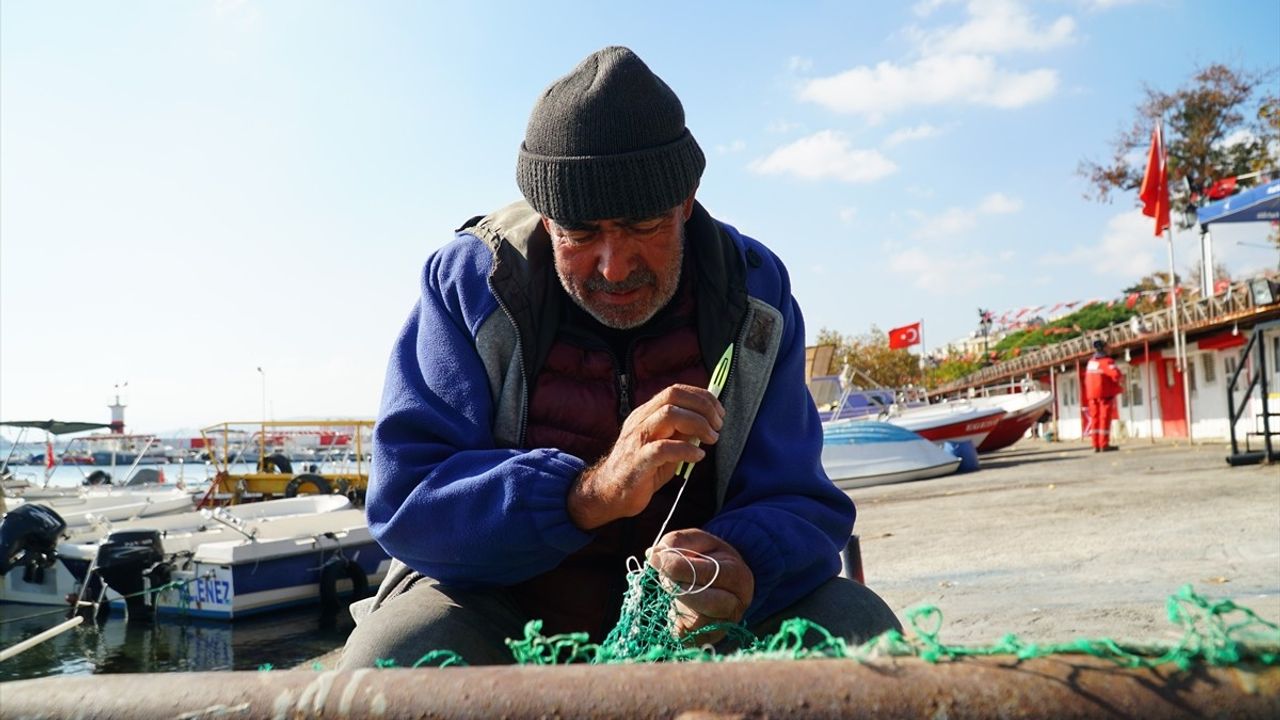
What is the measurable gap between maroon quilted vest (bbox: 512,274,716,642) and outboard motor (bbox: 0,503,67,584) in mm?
12629

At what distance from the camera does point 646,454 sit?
64.2 inches

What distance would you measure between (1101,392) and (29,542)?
1755 centimetres

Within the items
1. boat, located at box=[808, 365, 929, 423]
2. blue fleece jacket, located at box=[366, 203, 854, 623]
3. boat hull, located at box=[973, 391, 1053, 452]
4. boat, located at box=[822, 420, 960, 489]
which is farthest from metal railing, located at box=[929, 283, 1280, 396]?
blue fleece jacket, located at box=[366, 203, 854, 623]

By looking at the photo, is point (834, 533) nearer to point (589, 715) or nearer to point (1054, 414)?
point (589, 715)

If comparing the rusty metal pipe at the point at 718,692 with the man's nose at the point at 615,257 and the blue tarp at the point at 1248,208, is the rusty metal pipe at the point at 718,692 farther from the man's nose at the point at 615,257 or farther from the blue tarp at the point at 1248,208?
the blue tarp at the point at 1248,208

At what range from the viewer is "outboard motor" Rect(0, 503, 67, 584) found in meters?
12.2

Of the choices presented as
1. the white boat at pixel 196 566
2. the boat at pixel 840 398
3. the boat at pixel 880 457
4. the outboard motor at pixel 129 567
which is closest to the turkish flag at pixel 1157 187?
the boat at pixel 840 398

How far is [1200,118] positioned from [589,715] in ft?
122

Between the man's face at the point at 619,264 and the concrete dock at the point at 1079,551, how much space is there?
3.15 feet

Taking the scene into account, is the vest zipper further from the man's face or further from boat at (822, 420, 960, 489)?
boat at (822, 420, 960, 489)

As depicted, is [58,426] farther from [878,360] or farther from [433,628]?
[878,360]

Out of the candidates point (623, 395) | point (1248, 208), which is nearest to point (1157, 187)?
point (1248, 208)

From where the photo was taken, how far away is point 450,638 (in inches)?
73.4

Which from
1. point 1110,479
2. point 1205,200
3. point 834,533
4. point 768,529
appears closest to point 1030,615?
point 834,533
